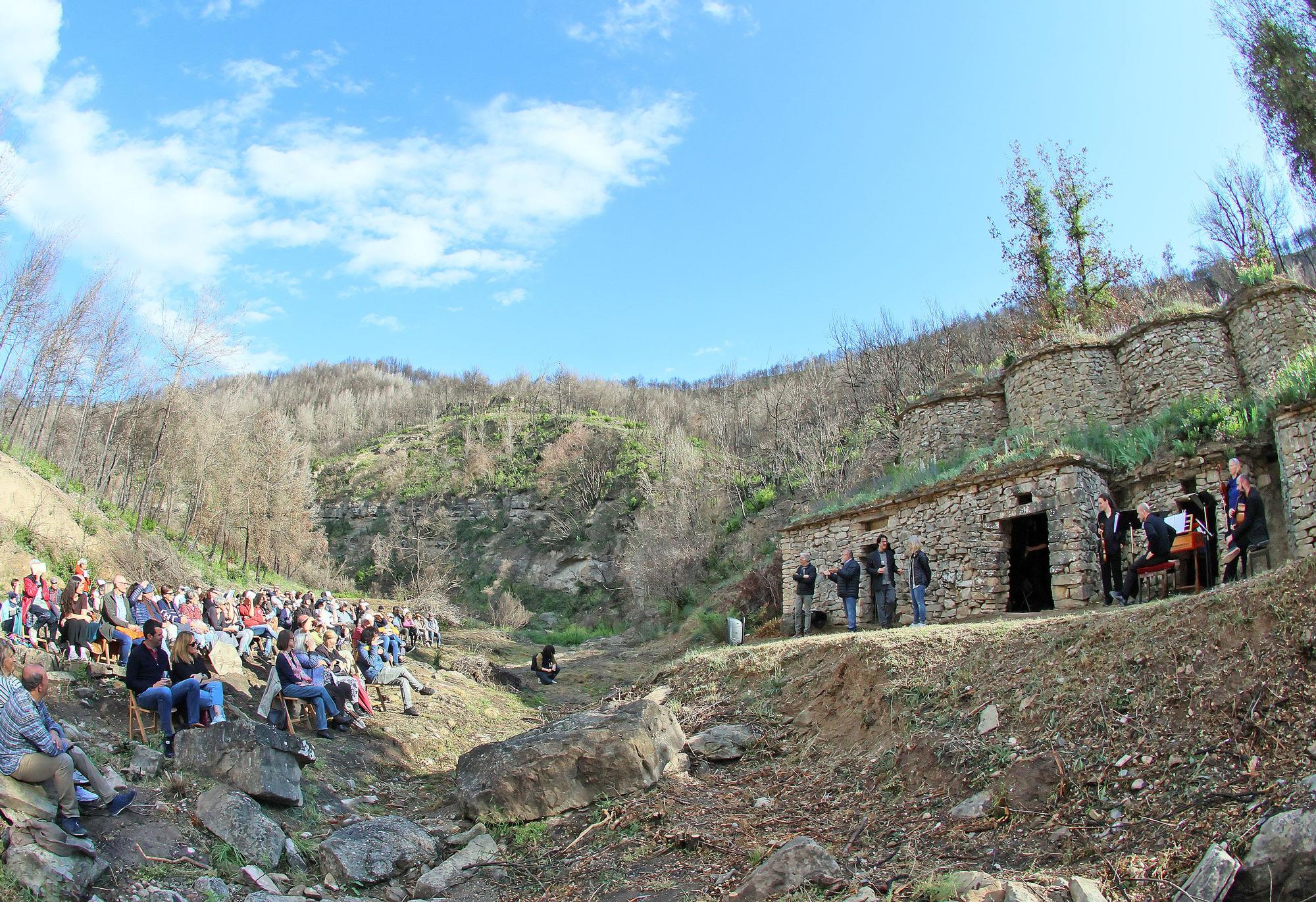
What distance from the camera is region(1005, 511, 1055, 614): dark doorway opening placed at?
14.5 m

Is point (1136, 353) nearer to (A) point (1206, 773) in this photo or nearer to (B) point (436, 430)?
(A) point (1206, 773)

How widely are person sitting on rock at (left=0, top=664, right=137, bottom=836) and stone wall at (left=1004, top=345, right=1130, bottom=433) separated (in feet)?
58.1

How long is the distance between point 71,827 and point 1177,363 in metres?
19.8

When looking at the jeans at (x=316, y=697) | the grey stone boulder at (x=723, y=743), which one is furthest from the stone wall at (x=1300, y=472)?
the jeans at (x=316, y=697)

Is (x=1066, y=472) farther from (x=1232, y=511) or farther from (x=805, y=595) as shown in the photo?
(x=805, y=595)

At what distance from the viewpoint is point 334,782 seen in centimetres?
877

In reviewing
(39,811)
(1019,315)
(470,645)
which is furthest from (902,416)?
(39,811)

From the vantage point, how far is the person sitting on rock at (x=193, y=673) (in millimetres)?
8297

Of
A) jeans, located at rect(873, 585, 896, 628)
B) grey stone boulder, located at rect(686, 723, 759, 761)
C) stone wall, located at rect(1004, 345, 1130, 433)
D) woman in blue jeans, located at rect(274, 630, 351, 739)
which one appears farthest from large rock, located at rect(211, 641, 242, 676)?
stone wall, located at rect(1004, 345, 1130, 433)

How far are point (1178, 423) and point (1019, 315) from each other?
17.7 m

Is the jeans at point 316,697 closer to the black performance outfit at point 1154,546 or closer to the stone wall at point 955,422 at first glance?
the black performance outfit at point 1154,546

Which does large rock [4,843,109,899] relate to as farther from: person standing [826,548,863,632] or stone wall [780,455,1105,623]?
stone wall [780,455,1105,623]

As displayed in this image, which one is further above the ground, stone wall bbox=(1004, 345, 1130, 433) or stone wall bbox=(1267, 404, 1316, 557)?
stone wall bbox=(1004, 345, 1130, 433)

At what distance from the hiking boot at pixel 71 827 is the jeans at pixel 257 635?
675 centimetres
